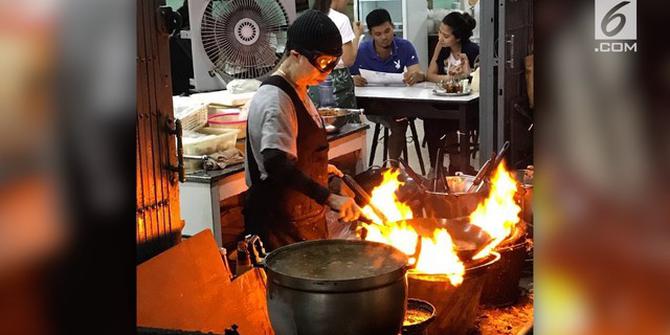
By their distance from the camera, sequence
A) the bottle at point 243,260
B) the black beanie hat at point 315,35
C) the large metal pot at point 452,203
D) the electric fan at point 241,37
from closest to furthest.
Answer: the bottle at point 243,260
the large metal pot at point 452,203
the black beanie hat at point 315,35
the electric fan at point 241,37

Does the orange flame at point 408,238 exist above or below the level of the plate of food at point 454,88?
below

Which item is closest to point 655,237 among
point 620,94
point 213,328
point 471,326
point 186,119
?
point 620,94

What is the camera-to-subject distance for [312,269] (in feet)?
6.47

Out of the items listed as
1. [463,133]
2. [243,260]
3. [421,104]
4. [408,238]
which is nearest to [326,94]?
[421,104]

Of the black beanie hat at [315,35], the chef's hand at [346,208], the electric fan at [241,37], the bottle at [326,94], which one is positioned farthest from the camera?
the bottle at [326,94]

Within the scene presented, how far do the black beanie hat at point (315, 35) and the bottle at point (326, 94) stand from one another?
2.83 metres

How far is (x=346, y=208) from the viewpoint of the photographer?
3.17m

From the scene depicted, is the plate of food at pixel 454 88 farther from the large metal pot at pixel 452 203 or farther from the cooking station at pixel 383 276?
the large metal pot at pixel 452 203

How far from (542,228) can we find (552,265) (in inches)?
3.1

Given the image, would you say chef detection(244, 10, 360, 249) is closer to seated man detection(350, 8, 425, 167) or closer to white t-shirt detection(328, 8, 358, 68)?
white t-shirt detection(328, 8, 358, 68)

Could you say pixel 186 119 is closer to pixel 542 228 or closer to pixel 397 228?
pixel 397 228

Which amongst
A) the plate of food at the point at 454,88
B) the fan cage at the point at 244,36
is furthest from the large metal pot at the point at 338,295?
the plate of food at the point at 454,88

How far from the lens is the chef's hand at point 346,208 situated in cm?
314

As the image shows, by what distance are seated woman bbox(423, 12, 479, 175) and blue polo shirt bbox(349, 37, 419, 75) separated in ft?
1.17
